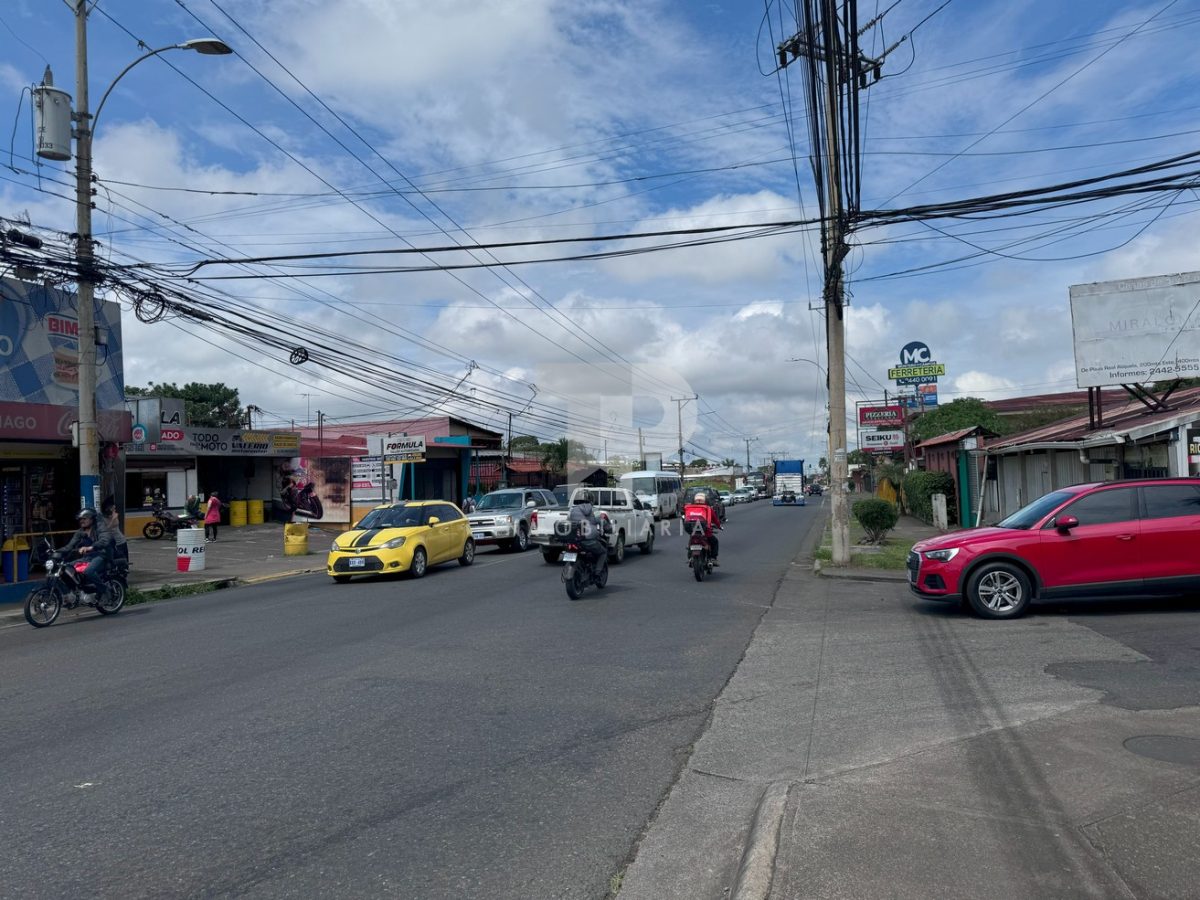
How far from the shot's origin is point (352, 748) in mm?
6410

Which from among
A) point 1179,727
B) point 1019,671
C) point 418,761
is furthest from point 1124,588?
point 418,761

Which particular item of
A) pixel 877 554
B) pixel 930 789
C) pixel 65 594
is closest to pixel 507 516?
pixel 877 554

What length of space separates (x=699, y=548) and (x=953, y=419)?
3320 centimetres

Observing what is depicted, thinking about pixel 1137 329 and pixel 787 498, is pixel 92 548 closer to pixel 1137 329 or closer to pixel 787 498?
pixel 1137 329

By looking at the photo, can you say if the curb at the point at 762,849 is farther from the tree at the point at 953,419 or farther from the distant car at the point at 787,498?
the distant car at the point at 787,498

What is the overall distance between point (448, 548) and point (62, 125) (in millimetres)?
10750

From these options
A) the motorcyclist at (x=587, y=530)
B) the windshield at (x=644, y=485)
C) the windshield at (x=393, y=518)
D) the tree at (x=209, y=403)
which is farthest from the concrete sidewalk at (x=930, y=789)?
the tree at (x=209, y=403)

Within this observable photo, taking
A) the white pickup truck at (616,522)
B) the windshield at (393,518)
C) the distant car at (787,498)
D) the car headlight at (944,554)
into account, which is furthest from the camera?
the distant car at (787,498)

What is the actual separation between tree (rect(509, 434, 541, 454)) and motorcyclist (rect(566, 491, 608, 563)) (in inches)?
2204

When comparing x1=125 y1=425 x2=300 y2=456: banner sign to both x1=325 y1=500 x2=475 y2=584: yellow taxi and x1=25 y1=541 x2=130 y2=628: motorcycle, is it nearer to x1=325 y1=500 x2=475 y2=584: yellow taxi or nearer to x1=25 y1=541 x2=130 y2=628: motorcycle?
x1=325 y1=500 x2=475 y2=584: yellow taxi

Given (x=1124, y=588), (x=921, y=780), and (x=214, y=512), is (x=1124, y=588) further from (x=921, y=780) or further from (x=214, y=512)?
(x=214, y=512)

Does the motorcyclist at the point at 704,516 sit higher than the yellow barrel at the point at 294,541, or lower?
higher

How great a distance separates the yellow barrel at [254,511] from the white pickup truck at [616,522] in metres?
19.2

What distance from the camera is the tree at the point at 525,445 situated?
71562 millimetres
